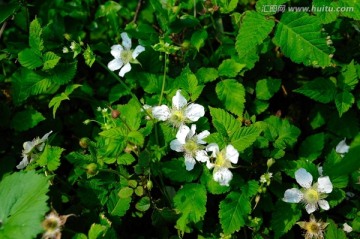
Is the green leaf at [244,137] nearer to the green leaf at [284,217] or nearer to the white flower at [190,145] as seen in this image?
the white flower at [190,145]

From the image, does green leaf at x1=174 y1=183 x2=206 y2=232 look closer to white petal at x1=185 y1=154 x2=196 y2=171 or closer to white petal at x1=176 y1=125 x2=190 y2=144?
white petal at x1=185 y1=154 x2=196 y2=171

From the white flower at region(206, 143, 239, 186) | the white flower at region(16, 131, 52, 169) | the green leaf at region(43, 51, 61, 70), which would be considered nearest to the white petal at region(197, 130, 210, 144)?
the white flower at region(206, 143, 239, 186)

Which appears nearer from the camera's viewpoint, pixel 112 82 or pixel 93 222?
pixel 93 222

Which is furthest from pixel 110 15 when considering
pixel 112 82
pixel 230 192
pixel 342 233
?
pixel 342 233

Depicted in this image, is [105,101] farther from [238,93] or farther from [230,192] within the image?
[230,192]

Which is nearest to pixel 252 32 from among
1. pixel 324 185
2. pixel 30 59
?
pixel 324 185

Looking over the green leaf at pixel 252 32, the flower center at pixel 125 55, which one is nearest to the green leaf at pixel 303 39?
the green leaf at pixel 252 32
